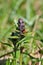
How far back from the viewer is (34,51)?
7.07 feet

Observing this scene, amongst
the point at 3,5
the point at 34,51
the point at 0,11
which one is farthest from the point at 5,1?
the point at 34,51

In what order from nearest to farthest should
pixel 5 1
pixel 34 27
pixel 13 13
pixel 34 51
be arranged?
pixel 34 51 < pixel 34 27 < pixel 13 13 < pixel 5 1

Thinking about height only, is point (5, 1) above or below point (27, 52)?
above

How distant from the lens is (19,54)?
201 cm

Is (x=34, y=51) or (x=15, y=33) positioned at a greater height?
(x=15, y=33)

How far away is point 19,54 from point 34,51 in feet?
0.59

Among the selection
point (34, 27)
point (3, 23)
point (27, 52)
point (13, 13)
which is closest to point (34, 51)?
point (27, 52)

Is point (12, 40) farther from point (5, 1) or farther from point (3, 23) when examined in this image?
point (5, 1)

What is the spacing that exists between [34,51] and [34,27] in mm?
942

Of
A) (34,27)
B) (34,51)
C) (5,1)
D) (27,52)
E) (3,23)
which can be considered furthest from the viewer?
(5,1)

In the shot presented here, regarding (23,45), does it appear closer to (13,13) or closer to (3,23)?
(3,23)

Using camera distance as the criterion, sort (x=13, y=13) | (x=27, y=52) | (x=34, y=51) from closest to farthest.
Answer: (x=27, y=52)
(x=34, y=51)
(x=13, y=13)

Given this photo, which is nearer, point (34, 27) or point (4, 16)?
point (34, 27)

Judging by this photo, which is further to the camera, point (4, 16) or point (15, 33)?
point (4, 16)
